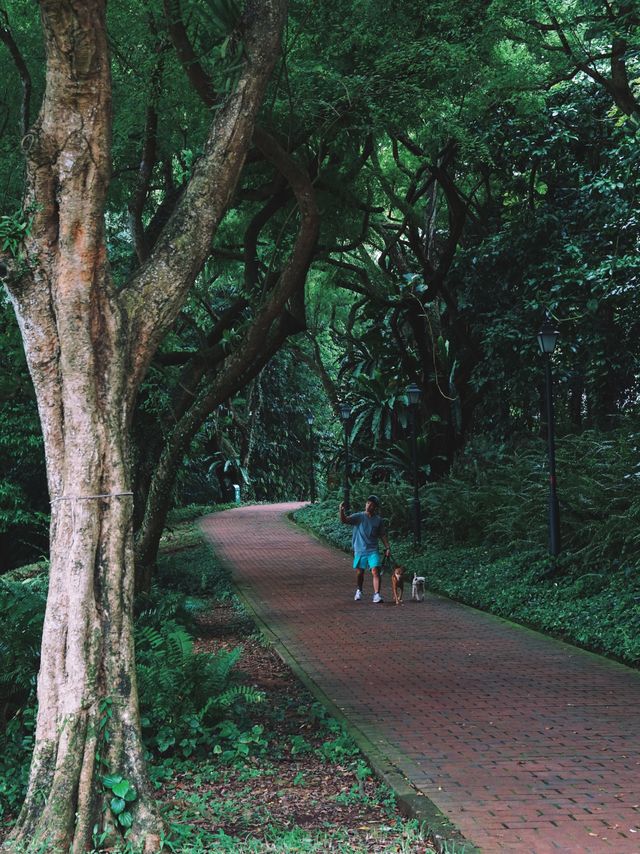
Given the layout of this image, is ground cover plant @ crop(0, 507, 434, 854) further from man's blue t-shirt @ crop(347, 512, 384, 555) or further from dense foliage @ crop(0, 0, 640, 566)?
man's blue t-shirt @ crop(347, 512, 384, 555)

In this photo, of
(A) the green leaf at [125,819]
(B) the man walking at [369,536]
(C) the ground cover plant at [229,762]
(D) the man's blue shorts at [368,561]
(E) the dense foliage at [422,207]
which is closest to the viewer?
(A) the green leaf at [125,819]

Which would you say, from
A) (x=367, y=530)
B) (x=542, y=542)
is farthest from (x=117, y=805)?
(x=542, y=542)

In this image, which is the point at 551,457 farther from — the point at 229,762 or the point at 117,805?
the point at 117,805

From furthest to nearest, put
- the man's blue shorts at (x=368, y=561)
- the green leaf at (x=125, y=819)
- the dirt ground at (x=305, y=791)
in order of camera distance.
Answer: the man's blue shorts at (x=368, y=561) < the dirt ground at (x=305, y=791) < the green leaf at (x=125, y=819)

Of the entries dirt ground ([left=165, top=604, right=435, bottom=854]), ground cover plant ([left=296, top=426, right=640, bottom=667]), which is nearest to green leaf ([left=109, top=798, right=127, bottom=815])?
dirt ground ([left=165, top=604, right=435, bottom=854])

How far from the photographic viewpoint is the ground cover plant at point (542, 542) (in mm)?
12031

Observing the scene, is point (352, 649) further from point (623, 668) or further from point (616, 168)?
point (616, 168)

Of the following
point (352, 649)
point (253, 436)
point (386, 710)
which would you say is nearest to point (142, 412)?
point (352, 649)

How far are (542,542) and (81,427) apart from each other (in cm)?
1212

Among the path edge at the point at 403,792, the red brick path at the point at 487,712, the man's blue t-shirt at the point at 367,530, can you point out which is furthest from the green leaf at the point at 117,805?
the man's blue t-shirt at the point at 367,530

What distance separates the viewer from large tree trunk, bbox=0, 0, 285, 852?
5.07 m

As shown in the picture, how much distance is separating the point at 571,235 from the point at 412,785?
14964 millimetres

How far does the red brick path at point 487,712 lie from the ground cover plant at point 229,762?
394mm

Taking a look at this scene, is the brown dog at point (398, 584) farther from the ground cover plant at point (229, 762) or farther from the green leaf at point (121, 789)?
the green leaf at point (121, 789)
